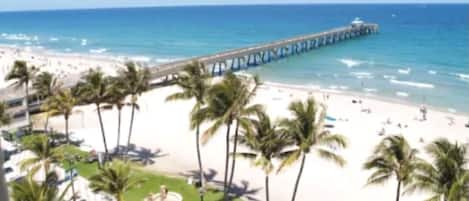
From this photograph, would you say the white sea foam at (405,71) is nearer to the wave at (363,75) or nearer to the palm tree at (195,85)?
the wave at (363,75)

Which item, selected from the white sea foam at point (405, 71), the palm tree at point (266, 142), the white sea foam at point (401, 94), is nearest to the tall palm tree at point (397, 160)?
the palm tree at point (266, 142)

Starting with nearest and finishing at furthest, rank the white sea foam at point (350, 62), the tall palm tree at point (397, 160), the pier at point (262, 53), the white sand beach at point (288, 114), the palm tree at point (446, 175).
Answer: the palm tree at point (446, 175) → the tall palm tree at point (397, 160) → the white sand beach at point (288, 114) → the pier at point (262, 53) → the white sea foam at point (350, 62)

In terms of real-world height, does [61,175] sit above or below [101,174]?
below

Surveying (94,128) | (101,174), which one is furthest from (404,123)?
(101,174)

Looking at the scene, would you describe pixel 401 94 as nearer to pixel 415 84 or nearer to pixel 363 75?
pixel 415 84

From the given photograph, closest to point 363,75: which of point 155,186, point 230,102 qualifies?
point 155,186

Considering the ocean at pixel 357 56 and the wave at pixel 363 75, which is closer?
the ocean at pixel 357 56

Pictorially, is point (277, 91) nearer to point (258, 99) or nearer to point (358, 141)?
point (258, 99)
